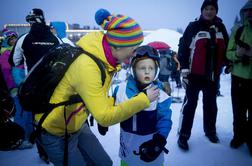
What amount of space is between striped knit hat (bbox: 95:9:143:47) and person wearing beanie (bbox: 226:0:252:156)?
6.96ft

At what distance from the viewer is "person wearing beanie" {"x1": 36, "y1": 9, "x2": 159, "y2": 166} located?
125 centimetres

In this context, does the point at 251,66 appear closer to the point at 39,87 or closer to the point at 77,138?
the point at 77,138

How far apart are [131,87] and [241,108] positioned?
2.23 m

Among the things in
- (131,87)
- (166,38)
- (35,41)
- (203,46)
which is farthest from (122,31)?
(166,38)

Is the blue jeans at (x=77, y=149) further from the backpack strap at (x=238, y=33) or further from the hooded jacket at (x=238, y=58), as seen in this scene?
the backpack strap at (x=238, y=33)

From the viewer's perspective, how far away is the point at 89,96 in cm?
124

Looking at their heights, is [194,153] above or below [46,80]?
below

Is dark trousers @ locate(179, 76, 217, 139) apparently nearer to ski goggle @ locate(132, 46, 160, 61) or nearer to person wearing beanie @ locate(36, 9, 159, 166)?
ski goggle @ locate(132, 46, 160, 61)

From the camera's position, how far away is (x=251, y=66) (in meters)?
A: 2.75

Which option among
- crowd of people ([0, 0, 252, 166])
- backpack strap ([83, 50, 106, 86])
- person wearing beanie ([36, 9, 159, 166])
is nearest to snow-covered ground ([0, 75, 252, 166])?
crowd of people ([0, 0, 252, 166])

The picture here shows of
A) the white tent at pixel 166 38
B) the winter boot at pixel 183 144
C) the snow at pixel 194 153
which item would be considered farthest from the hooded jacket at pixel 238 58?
the white tent at pixel 166 38

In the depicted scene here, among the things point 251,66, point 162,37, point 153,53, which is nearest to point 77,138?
point 153,53

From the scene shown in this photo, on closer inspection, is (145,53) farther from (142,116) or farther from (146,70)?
(142,116)

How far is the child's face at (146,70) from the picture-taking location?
5.99 ft
